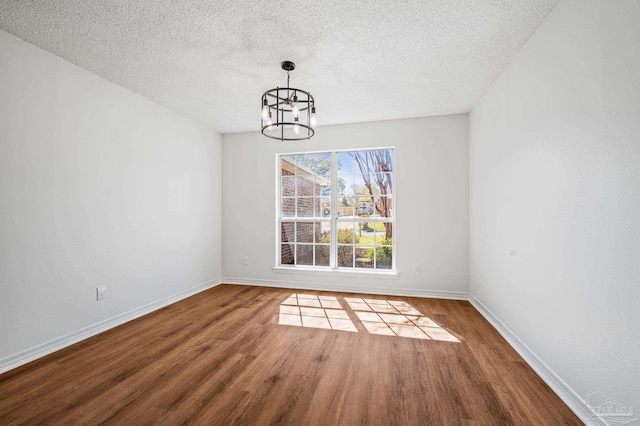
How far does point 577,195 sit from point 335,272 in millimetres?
3238

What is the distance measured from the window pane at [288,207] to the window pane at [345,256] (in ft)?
3.32

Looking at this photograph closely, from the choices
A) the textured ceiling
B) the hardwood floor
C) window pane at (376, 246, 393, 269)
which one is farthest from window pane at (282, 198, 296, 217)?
the hardwood floor

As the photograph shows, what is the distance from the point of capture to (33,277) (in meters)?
2.39

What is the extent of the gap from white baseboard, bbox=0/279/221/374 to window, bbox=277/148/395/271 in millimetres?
1861

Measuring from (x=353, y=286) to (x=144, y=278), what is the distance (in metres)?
2.86

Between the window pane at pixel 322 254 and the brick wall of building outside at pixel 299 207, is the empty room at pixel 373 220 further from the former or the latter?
the brick wall of building outside at pixel 299 207

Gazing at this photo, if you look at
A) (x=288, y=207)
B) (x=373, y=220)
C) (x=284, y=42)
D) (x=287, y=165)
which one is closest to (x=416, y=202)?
(x=373, y=220)

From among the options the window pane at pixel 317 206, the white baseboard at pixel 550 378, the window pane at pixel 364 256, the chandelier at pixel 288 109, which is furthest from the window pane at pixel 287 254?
the white baseboard at pixel 550 378

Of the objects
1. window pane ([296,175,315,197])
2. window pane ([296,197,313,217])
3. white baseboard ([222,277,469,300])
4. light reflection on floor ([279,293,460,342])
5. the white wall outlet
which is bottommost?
light reflection on floor ([279,293,460,342])

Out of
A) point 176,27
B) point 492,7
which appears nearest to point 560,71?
point 492,7

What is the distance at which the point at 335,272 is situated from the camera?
4504 millimetres

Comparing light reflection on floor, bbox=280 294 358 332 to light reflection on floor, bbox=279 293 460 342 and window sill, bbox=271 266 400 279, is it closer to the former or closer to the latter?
light reflection on floor, bbox=279 293 460 342

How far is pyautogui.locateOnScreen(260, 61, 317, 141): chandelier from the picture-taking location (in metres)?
2.41

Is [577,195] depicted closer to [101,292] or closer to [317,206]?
[317,206]
